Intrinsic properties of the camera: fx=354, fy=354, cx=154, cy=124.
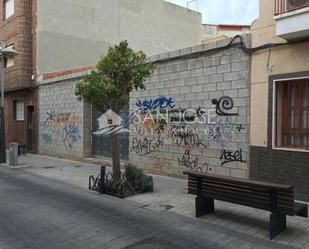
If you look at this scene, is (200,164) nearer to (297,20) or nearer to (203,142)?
(203,142)

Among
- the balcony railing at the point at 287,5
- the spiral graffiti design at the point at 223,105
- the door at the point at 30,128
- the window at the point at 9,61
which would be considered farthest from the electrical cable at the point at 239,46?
the window at the point at 9,61

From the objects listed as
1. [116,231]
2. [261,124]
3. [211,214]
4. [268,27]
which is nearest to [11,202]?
[116,231]

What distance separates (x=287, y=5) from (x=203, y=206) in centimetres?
427

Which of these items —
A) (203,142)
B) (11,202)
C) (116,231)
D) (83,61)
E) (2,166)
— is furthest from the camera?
(83,61)

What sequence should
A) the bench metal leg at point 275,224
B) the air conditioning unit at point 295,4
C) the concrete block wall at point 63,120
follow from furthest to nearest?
the concrete block wall at point 63,120
the air conditioning unit at point 295,4
the bench metal leg at point 275,224

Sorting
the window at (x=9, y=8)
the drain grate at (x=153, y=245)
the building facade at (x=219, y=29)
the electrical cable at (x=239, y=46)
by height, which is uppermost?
the building facade at (x=219, y=29)

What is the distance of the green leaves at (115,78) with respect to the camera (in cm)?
787

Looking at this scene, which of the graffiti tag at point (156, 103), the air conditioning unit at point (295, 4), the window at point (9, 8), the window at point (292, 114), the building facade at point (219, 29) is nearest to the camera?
the air conditioning unit at point (295, 4)

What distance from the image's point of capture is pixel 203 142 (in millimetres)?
9172

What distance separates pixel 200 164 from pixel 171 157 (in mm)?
1105

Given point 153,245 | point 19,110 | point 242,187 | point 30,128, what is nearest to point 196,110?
point 242,187

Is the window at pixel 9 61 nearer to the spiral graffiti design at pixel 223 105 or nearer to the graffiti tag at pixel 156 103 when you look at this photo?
the graffiti tag at pixel 156 103

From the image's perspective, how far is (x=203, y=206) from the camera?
6.26 metres

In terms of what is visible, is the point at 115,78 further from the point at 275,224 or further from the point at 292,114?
the point at 275,224
